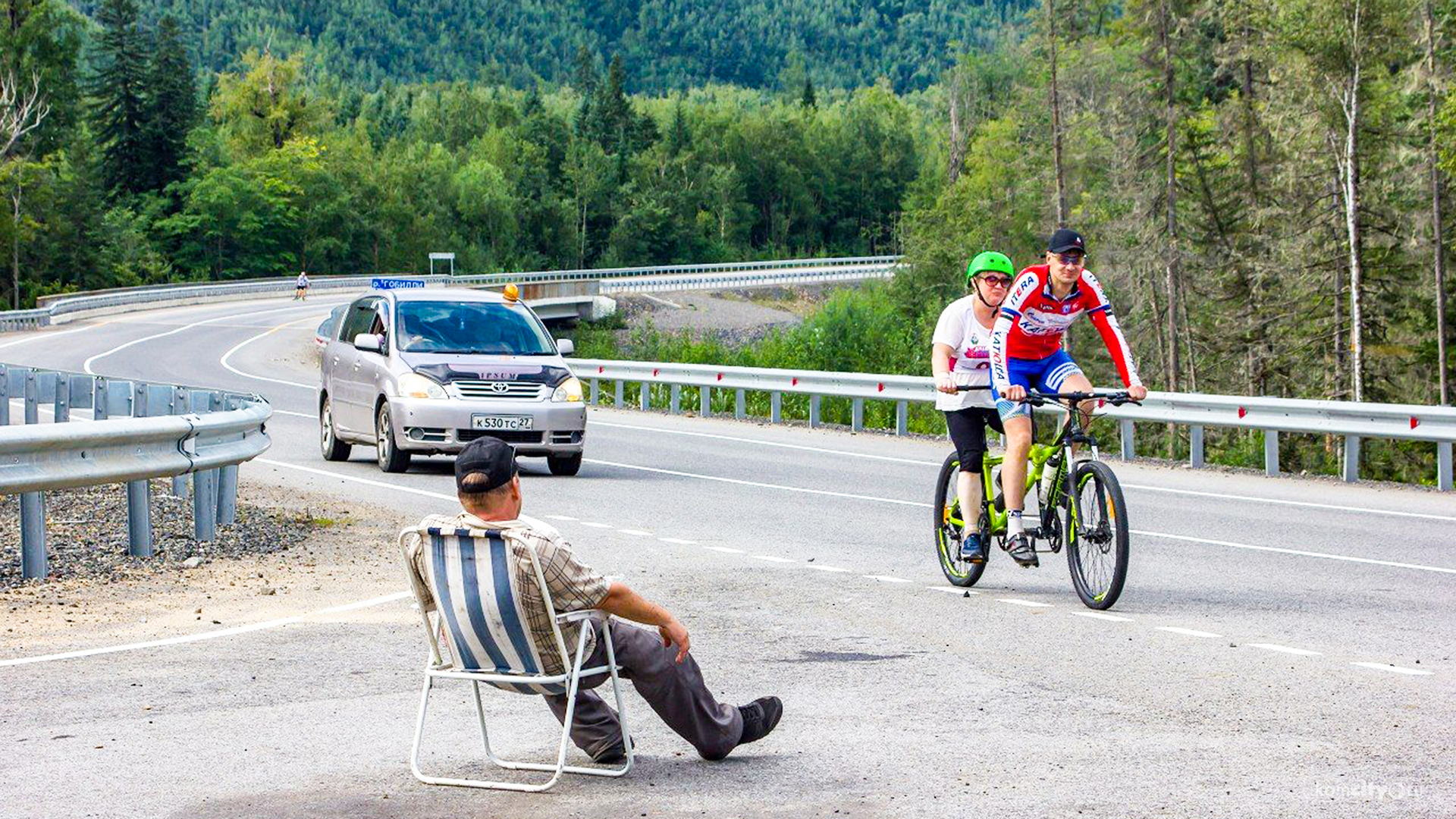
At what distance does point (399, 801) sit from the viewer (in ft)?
18.6

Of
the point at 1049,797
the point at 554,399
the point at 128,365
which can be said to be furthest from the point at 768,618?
the point at 128,365

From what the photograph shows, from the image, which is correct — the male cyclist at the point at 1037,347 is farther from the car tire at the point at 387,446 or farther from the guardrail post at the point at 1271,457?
the guardrail post at the point at 1271,457

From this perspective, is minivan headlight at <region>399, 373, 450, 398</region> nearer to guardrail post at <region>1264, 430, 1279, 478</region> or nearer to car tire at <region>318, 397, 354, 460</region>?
car tire at <region>318, 397, 354, 460</region>

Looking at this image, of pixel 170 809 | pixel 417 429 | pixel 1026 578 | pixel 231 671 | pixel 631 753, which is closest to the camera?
pixel 170 809

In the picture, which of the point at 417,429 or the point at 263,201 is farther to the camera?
the point at 263,201

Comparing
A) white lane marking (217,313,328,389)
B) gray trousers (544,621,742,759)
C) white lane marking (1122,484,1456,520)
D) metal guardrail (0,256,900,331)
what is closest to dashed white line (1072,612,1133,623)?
gray trousers (544,621,742,759)

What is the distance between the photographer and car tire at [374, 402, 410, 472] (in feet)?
58.8

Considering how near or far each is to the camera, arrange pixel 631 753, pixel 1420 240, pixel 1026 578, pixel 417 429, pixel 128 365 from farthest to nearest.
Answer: pixel 1420 240 < pixel 128 365 < pixel 417 429 < pixel 1026 578 < pixel 631 753

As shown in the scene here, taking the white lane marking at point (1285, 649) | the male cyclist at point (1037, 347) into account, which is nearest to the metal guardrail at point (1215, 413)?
the male cyclist at point (1037, 347)

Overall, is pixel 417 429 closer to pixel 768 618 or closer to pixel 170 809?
pixel 768 618

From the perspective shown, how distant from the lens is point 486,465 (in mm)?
5836

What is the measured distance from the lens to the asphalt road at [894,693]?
18.9 feet

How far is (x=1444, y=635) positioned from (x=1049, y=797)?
13.6 feet

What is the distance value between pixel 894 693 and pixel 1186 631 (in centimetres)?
221
